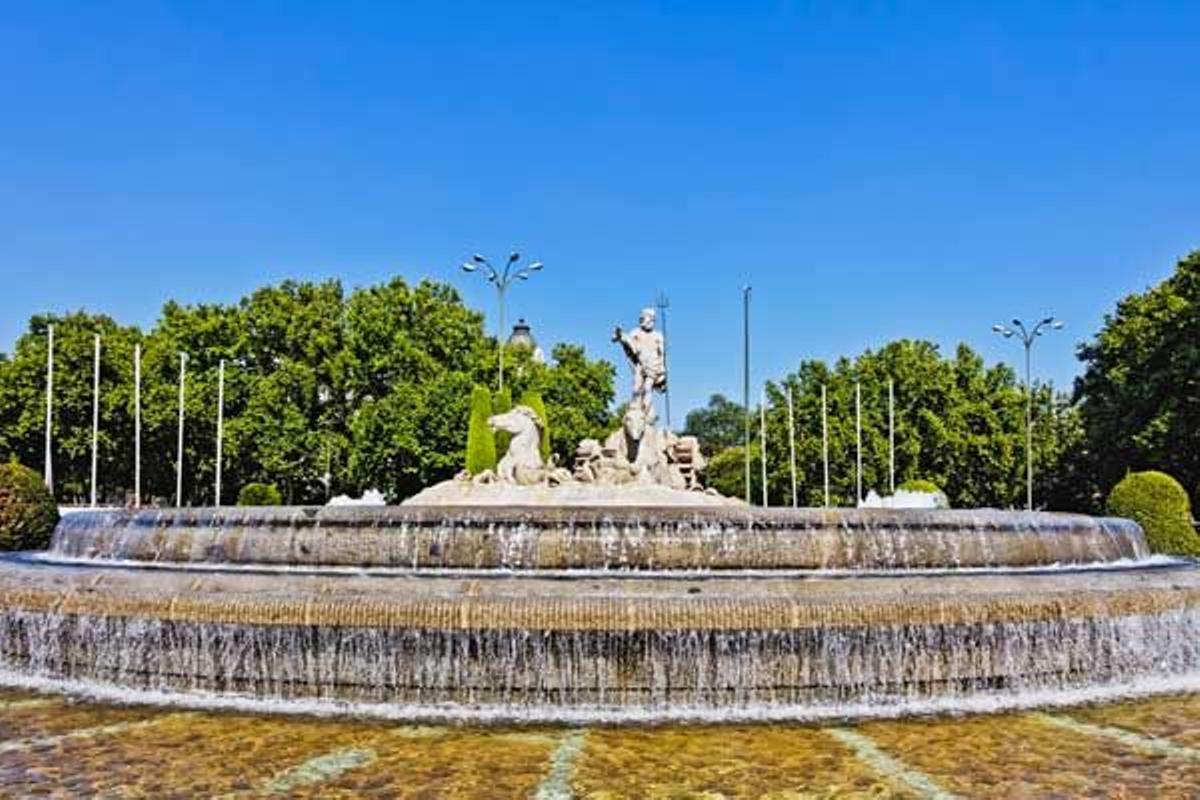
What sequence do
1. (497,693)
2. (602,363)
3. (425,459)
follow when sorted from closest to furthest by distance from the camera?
(497,693), (425,459), (602,363)

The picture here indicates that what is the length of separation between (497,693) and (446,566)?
3223 millimetres

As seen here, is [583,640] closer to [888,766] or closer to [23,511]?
[888,766]

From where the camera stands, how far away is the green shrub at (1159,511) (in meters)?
24.7

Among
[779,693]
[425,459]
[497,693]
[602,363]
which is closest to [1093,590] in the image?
[779,693]

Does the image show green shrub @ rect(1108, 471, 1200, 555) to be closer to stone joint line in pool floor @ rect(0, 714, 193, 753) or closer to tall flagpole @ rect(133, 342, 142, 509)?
stone joint line in pool floor @ rect(0, 714, 193, 753)

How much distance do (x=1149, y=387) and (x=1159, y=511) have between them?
1763 centimetres

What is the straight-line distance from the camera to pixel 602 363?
201ft

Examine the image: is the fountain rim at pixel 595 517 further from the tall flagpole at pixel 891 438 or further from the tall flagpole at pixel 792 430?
the tall flagpole at pixel 792 430

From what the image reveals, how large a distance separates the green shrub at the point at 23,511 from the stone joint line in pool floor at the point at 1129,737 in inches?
781

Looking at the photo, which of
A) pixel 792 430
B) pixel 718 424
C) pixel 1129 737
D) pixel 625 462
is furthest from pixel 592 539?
pixel 718 424

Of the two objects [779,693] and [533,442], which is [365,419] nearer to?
[533,442]

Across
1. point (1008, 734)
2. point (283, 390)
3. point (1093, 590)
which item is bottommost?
point (1008, 734)

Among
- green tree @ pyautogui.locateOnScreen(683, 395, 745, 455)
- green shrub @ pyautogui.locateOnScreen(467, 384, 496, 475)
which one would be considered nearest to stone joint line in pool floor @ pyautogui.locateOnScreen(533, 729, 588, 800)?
green shrub @ pyautogui.locateOnScreen(467, 384, 496, 475)

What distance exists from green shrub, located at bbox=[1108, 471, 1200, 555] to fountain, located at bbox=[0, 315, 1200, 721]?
13044 mm
